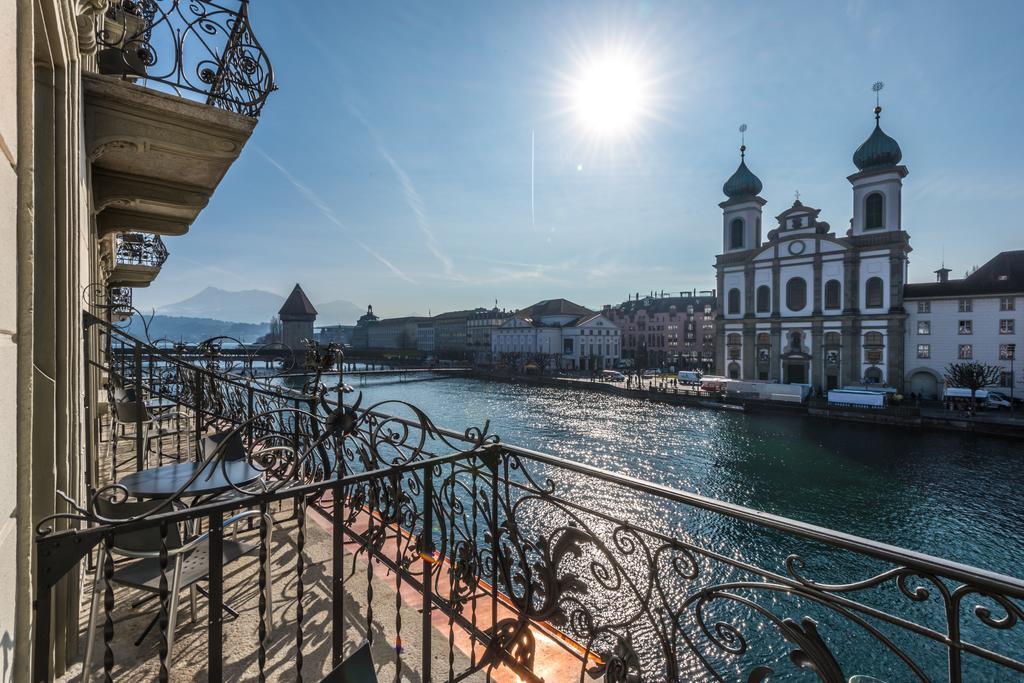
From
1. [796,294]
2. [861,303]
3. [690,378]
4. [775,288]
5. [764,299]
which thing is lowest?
[690,378]

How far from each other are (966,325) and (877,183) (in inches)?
507

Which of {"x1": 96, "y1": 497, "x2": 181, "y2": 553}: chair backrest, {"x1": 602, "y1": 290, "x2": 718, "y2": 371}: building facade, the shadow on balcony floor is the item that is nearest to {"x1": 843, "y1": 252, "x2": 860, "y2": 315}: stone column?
{"x1": 602, "y1": 290, "x2": 718, "y2": 371}: building facade

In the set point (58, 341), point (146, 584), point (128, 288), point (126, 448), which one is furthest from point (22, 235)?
point (128, 288)

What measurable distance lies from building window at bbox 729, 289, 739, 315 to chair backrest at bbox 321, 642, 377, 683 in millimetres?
49624

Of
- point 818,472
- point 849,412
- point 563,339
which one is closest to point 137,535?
point 818,472

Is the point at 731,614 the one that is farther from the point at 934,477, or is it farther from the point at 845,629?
the point at 934,477

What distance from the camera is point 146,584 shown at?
8.63ft

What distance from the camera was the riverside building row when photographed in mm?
34875

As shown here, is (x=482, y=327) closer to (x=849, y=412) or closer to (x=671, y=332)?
(x=671, y=332)

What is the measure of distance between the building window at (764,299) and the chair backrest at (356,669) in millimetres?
48579

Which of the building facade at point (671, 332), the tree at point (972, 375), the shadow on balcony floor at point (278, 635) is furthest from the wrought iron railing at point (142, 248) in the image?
the building facade at point (671, 332)

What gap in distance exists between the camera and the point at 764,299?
43781 mm

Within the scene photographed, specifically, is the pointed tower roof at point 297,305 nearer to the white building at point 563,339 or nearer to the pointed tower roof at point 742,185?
the white building at point 563,339

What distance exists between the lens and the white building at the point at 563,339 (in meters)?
77.0
